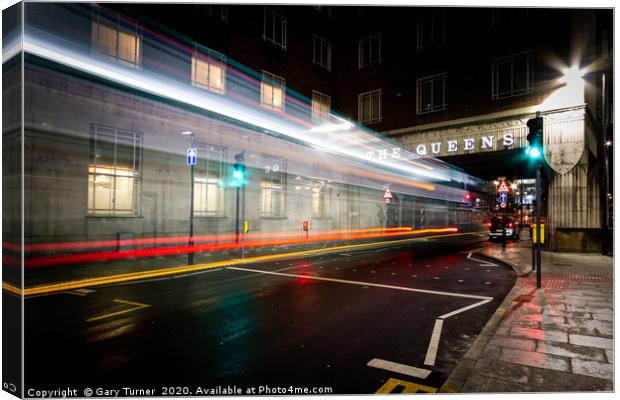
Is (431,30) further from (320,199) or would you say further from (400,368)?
(400,368)

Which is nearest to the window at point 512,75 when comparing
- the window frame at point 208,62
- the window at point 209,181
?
the window frame at point 208,62

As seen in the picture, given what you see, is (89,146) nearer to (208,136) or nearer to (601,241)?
(208,136)

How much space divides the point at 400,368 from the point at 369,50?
88.5 ft

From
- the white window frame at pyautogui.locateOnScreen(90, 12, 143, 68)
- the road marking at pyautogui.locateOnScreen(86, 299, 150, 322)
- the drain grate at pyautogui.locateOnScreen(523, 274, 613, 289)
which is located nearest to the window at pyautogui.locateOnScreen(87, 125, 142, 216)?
the white window frame at pyautogui.locateOnScreen(90, 12, 143, 68)

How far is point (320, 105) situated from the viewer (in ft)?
92.2

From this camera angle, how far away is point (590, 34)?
18203 mm

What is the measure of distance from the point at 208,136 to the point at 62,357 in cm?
1490

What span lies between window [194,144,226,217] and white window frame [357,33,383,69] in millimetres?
14364

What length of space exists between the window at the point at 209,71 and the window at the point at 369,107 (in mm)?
11661

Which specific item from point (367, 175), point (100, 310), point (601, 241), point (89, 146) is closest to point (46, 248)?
point (89, 146)

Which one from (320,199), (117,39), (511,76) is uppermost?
(511,76)

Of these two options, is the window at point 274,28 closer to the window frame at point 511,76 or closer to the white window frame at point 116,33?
the white window frame at point 116,33

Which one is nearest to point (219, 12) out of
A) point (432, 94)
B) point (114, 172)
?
point (114, 172)

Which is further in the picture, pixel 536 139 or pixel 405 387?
pixel 536 139
